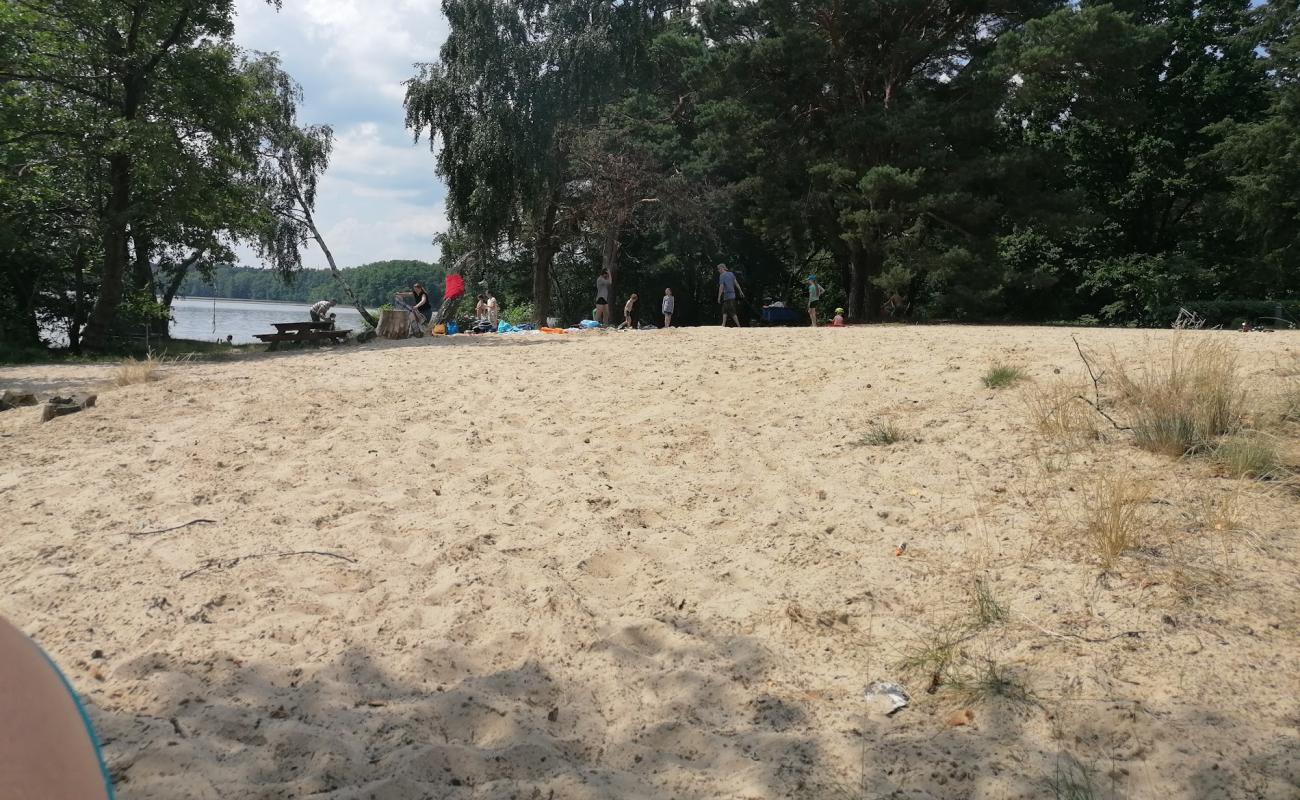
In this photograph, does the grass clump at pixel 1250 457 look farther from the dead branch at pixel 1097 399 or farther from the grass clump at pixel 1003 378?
the grass clump at pixel 1003 378

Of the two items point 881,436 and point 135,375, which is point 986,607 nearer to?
point 881,436

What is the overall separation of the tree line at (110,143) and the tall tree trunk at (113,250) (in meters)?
0.03

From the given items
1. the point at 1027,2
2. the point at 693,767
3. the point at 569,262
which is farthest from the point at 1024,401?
the point at 569,262

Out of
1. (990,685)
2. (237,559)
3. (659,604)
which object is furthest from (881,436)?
(237,559)

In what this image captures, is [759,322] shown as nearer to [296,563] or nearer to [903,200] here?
[903,200]

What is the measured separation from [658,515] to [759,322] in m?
26.3

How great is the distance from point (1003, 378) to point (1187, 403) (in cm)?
Result: 154

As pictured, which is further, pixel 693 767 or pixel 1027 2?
pixel 1027 2

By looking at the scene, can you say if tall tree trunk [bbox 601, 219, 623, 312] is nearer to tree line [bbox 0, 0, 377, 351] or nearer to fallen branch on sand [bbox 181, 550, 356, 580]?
tree line [bbox 0, 0, 377, 351]

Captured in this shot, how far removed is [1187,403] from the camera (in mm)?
5195

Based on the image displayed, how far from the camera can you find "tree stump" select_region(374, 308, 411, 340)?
55.3 feet

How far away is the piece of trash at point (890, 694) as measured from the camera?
322 cm

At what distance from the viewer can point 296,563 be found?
441 centimetres

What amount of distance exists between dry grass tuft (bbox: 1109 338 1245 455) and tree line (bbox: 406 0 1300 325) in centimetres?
1584
